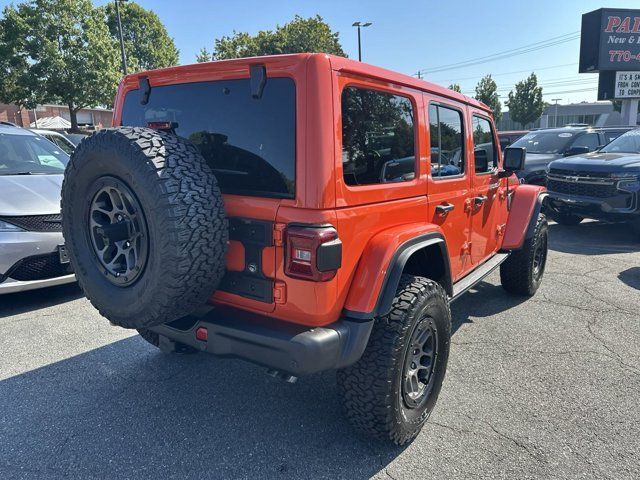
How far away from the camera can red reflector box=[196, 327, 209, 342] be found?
223cm

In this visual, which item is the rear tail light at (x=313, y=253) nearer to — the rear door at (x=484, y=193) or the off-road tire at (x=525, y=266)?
the rear door at (x=484, y=193)

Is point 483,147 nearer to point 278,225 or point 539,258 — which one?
point 539,258

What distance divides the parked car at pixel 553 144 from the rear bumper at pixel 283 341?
8445 millimetres

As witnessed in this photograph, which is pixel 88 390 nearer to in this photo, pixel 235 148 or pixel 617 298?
pixel 235 148

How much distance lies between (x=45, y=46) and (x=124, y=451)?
87.6ft

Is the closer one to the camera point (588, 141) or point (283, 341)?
point (283, 341)

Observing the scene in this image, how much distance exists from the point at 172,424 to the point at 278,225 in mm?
1463

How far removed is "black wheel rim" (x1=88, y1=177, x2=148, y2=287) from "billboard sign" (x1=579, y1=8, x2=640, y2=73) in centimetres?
2156

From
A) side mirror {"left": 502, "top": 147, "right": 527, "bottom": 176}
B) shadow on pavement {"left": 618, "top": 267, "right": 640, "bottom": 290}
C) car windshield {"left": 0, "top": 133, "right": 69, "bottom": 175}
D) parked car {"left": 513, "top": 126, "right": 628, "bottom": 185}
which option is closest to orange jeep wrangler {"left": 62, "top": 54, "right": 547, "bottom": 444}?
side mirror {"left": 502, "top": 147, "right": 527, "bottom": 176}

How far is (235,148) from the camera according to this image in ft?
7.35

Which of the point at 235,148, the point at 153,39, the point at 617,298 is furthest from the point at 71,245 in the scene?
the point at 153,39

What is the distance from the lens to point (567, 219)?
332 inches

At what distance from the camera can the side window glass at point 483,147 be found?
363 cm

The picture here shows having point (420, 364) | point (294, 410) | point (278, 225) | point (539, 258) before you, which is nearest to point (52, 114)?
point (539, 258)
